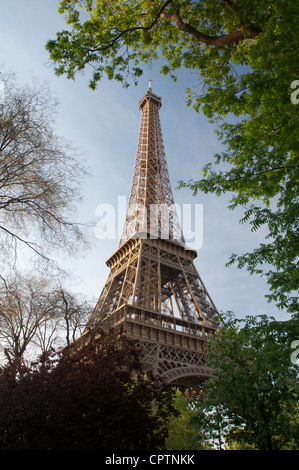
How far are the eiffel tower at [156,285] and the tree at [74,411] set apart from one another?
584cm

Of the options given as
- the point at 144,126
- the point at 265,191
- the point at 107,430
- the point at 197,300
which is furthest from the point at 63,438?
the point at 144,126

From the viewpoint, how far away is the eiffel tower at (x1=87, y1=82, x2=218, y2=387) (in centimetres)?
2350

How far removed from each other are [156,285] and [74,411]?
80.8 feet

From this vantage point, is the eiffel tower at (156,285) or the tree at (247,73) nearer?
the tree at (247,73)

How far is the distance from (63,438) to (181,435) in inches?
392

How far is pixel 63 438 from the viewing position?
6.84 metres

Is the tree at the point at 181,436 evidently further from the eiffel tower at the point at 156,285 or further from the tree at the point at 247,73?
the tree at the point at 247,73

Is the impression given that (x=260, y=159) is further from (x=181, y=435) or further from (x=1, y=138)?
(x=181, y=435)

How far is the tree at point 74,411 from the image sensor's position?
6820mm

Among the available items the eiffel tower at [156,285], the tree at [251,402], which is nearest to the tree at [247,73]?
the tree at [251,402]

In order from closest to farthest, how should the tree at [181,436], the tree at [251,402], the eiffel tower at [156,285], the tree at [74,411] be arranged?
the tree at [74,411], the tree at [251,402], the tree at [181,436], the eiffel tower at [156,285]

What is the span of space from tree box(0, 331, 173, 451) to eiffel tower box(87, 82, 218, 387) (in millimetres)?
5838

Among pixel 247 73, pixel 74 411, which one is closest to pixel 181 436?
pixel 74 411

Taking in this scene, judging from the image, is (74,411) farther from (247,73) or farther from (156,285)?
(156,285)
